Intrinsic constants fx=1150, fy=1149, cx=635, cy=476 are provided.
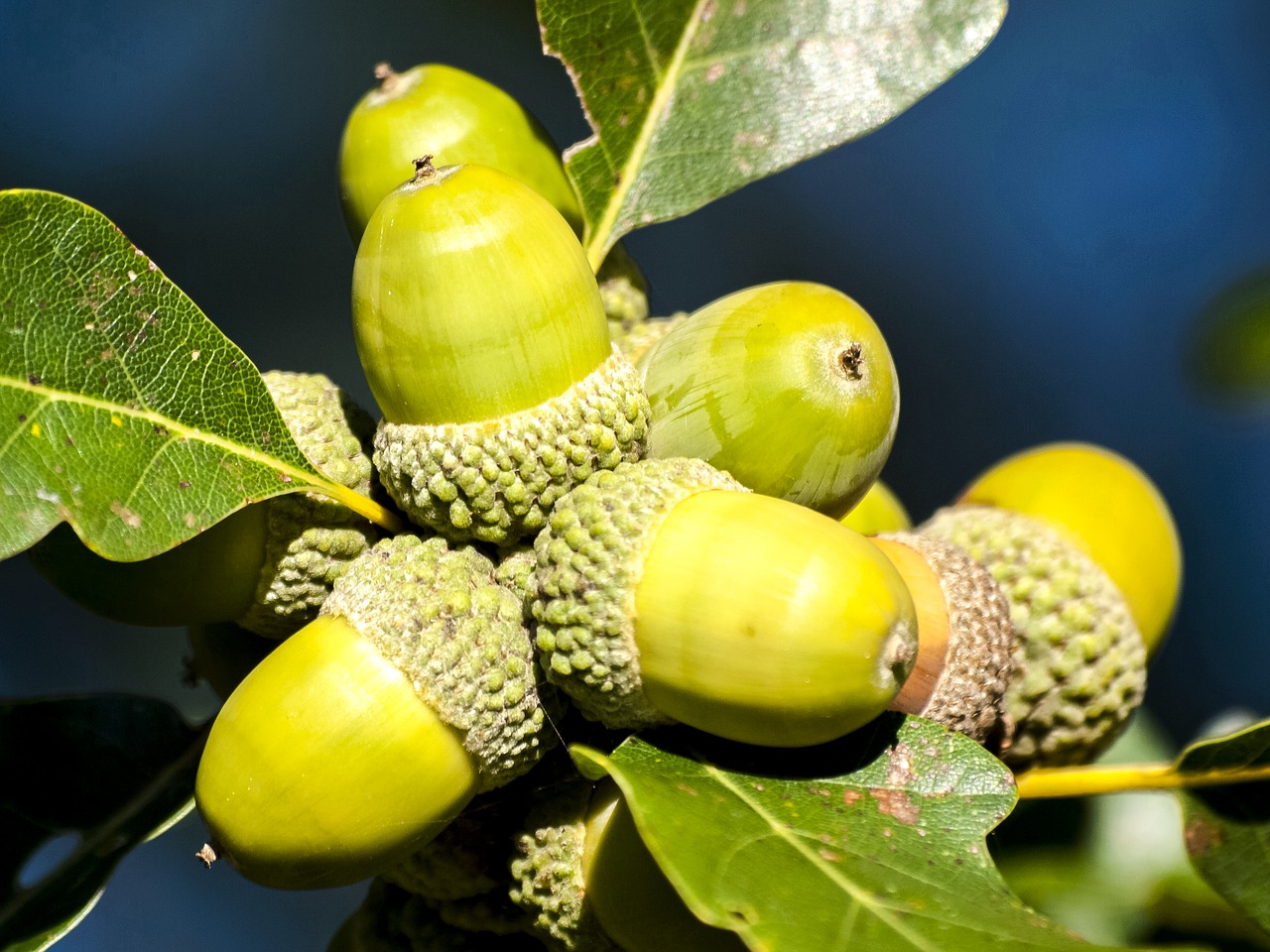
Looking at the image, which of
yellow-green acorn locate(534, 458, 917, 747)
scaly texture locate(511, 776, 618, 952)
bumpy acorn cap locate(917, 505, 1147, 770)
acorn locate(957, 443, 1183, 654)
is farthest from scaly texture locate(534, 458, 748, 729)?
acorn locate(957, 443, 1183, 654)

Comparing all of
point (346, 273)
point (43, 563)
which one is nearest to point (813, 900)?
point (43, 563)

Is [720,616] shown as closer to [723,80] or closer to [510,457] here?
[510,457]

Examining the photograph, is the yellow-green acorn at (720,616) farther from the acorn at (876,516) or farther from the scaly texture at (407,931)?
the acorn at (876,516)

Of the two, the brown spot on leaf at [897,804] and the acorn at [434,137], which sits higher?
the acorn at [434,137]

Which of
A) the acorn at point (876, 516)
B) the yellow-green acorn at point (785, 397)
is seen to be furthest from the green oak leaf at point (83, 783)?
the acorn at point (876, 516)

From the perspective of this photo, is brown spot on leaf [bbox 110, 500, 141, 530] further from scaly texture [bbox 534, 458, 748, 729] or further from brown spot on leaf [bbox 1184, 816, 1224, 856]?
brown spot on leaf [bbox 1184, 816, 1224, 856]

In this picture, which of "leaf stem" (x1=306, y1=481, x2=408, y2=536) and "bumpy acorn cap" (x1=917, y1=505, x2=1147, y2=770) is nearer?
Answer: "leaf stem" (x1=306, y1=481, x2=408, y2=536)
